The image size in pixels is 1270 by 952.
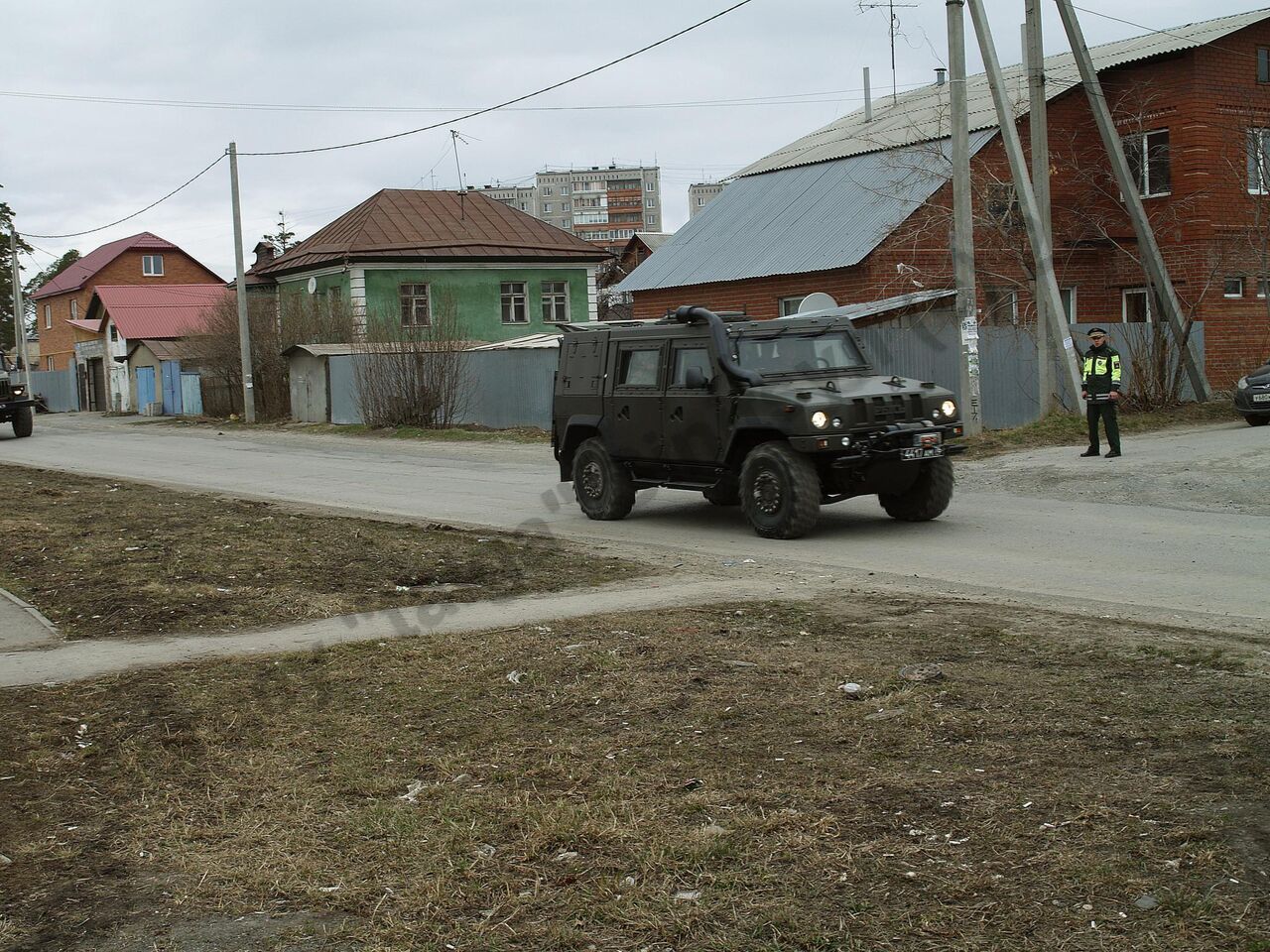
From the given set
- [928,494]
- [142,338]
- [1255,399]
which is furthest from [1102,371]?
[142,338]

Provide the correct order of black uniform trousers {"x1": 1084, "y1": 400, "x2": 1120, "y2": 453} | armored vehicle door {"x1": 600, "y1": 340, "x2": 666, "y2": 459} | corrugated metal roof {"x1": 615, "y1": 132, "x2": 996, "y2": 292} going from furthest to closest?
1. corrugated metal roof {"x1": 615, "y1": 132, "x2": 996, "y2": 292}
2. black uniform trousers {"x1": 1084, "y1": 400, "x2": 1120, "y2": 453}
3. armored vehicle door {"x1": 600, "y1": 340, "x2": 666, "y2": 459}

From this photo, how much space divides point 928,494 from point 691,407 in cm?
234

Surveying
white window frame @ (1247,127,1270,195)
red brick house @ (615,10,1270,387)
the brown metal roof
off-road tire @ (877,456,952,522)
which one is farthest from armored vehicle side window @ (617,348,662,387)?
the brown metal roof

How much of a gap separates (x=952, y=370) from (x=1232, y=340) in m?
10.7

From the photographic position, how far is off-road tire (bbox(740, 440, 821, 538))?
11.7 metres

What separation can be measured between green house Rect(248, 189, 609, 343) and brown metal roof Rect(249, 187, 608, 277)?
4 cm

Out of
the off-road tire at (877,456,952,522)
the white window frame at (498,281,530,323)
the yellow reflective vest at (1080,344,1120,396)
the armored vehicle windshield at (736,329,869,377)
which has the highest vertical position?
the white window frame at (498,281,530,323)

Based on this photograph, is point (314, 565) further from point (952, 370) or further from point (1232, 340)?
point (1232, 340)

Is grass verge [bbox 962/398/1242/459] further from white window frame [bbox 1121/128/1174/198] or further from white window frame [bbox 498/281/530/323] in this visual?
white window frame [bbox 498/281/530/323]

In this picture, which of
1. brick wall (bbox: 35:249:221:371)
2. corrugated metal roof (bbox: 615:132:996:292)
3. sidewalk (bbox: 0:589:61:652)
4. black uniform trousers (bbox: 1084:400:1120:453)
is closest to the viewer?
sidewalk (bbox: 0:589:61:652)

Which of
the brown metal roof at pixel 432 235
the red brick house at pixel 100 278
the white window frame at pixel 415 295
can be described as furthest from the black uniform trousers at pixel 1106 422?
the red brick house at pixel 100 278

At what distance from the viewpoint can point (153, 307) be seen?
58031mm

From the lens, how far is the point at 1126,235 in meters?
31.6

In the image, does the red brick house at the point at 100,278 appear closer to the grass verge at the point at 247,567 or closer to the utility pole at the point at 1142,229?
the utility pole at the point at 1142,229
